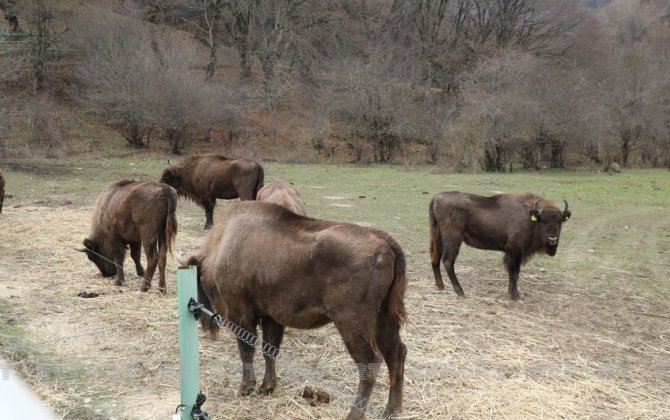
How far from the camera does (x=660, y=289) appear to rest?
945 centimetres

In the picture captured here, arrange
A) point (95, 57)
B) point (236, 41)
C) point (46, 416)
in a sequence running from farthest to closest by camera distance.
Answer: point (236, 41) < point (95, 57) < point (46, 416)

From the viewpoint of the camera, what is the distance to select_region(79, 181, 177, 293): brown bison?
8.38 meters

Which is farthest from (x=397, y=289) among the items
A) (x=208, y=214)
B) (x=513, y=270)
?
(x=208, y=214)

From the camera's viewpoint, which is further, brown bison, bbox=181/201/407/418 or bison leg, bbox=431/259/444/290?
bison leg, bbox=431/259/444/290

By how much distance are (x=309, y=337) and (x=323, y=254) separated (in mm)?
2038

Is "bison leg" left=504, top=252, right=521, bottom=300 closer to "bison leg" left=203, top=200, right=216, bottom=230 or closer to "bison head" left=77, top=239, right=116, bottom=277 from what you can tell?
"bison head" left=77, top=239, right=116, bottom=277

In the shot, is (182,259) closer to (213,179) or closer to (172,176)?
(213,179)

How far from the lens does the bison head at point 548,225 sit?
361 inches

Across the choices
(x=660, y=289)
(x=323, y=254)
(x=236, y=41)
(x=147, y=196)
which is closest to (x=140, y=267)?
(x=147, y=196)

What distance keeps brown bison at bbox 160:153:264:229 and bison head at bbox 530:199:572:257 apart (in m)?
6.85

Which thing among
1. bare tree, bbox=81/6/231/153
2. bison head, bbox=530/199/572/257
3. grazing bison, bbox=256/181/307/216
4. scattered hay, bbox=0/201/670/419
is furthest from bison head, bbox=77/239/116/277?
bare tree, bbox=81/6/231/153

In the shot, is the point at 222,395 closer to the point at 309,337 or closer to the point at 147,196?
the point at 309,337

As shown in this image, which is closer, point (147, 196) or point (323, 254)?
point (323, 254)

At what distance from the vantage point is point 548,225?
9.19m
